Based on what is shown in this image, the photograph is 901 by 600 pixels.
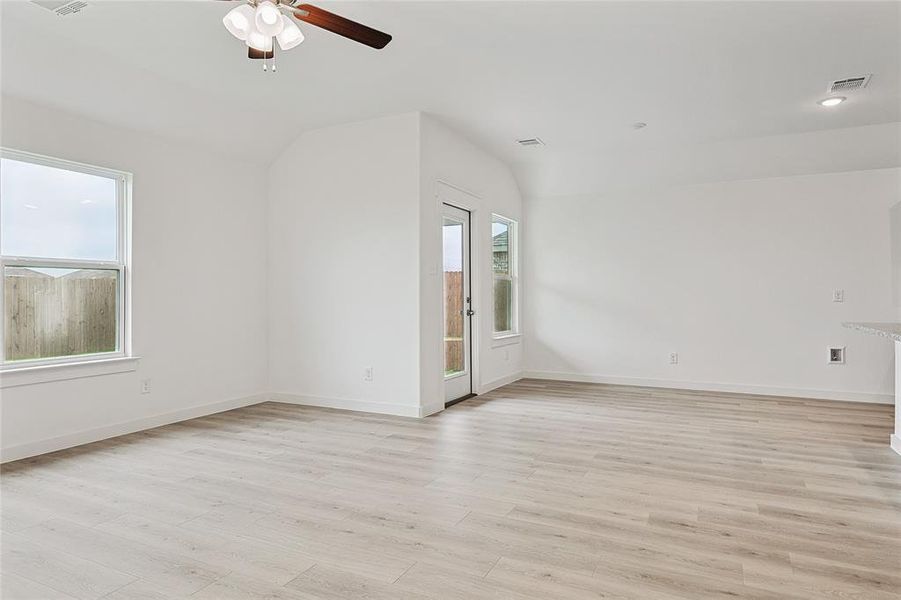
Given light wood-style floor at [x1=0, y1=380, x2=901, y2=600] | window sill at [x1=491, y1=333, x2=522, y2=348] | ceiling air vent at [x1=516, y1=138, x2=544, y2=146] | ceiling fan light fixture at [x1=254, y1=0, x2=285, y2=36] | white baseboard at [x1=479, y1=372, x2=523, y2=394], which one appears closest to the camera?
light wood-style floor at [x1=0, y1=380, x2=901, y2=600]

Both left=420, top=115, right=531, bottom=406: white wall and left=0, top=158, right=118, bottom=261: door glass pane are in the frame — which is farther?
left=420, top=115, right=531, bottom=406: white wall

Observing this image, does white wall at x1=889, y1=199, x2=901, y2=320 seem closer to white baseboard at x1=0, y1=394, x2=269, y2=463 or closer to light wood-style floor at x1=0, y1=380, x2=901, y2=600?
light wood-style floor at x1=0, y1=380, x2=901, y2=600

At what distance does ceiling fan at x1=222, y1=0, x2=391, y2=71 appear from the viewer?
2.41 meters

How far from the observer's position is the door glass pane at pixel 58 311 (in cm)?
388

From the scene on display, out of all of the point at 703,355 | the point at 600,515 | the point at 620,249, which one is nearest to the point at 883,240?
the point at 703,355

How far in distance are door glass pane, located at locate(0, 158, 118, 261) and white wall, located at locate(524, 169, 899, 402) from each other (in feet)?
16.4

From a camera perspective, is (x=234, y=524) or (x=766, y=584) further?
(x=234, y=524)

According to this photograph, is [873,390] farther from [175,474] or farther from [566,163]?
[175,474]

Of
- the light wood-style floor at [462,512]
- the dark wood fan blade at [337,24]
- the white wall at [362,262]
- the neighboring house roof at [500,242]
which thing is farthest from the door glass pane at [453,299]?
the dark wood fan blade at [337,24]

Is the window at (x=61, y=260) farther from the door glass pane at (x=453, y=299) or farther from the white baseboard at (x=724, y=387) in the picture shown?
the white baseboard at (x=724, y=387)

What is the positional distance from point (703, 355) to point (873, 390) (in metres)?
1.68

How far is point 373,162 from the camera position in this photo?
529 cm

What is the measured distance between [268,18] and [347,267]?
10.5ft

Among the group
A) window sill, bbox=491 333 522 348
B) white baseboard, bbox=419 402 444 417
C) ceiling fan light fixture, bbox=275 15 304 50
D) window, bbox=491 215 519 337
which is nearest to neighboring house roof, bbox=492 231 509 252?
window, bbox=491 215 519 337
